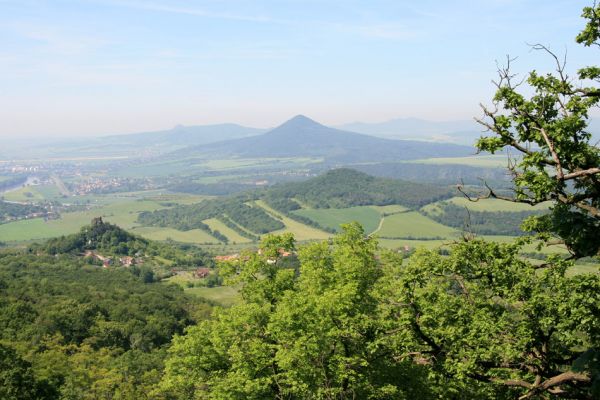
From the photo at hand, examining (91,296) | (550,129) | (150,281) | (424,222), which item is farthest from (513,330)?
(424,222)

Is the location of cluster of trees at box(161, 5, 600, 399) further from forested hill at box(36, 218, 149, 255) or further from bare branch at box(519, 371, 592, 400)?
forested hill at box(36, 218, 149, 255)

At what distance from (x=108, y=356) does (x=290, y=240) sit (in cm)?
3960

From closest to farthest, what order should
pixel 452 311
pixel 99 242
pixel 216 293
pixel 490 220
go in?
1. pixel 452 311
2. pixel 216 293
3. pixel 99 242
4. pixel 490 220

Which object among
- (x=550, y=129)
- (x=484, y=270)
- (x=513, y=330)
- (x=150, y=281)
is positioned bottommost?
(x=150, y=281)

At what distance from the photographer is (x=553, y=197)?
14.2m

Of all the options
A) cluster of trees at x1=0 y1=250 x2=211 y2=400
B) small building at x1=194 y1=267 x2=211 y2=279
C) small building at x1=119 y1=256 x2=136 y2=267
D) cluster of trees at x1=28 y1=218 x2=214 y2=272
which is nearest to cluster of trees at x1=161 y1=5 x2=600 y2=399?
cluster of trees at x1=0 y1=250 x2=211 y2=400

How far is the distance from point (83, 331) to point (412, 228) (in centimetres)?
13151

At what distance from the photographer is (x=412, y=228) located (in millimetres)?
175000

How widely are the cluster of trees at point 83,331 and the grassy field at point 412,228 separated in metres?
86.7

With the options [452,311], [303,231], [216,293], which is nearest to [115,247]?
[216,293]

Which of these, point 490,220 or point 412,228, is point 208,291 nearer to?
point 412,228

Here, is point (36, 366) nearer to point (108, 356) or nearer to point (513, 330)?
point (108, 356)

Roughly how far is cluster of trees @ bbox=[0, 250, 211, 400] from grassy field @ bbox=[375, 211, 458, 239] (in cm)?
8669

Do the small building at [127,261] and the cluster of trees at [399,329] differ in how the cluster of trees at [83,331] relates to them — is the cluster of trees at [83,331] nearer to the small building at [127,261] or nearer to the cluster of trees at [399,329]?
the cluster of trees at [399,329]
